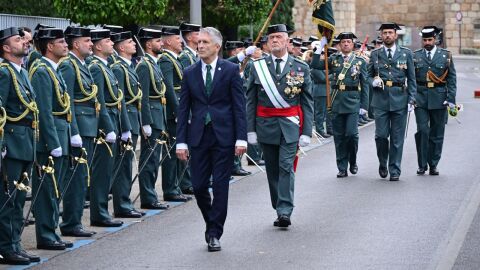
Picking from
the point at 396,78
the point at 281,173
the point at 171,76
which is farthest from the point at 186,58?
the point at 396,78

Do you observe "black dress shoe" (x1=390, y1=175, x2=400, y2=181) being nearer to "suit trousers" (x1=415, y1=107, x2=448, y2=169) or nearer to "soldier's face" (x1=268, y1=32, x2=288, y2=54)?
"suit trousers" (x1=415, y1=107, x2=448, y2=169)

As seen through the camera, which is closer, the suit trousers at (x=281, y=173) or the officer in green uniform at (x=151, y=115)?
the suit trousers at (x=281, y=173)

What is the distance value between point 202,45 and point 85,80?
143 centimetres

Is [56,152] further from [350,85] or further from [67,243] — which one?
[350,85]

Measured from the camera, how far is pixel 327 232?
483 inches

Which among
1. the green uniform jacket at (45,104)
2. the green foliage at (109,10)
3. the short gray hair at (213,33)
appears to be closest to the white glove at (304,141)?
the short gray hair at (213,33)

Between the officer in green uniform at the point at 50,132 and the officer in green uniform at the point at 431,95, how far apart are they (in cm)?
713

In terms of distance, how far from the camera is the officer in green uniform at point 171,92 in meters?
14.5

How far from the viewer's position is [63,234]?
1221 centimetres

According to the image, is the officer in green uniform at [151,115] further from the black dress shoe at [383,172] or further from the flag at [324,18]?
the black dress shoe at [383,172]

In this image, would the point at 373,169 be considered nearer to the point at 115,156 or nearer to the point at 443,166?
the point at 443,166

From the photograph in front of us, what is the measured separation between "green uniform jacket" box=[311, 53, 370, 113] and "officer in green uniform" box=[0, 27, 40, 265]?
7.63 m

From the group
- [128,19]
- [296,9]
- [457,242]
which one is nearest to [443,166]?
[128,19]

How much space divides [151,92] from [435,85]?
5.05 meters
